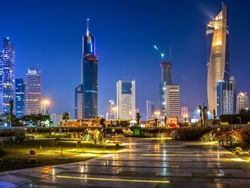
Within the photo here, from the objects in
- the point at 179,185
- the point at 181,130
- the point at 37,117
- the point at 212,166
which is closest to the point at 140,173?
the point at 179,185

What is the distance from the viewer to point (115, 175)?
2216cm

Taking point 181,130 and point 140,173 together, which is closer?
point 140,173

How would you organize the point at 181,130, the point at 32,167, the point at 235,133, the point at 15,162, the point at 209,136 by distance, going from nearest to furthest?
the point at 32,167 < the point at 15,162 < the point at 235,133 < the point at 209,136 < the point at 181,130

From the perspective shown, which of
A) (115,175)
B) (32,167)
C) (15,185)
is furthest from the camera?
(32,167)

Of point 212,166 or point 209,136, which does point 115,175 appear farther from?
point 209,136

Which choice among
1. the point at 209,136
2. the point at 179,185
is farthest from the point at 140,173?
the point at 209,136

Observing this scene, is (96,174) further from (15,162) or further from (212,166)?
(212,166)

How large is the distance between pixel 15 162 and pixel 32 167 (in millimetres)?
1975

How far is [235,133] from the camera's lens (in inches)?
1981

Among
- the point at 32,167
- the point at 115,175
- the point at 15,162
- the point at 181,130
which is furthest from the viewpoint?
the point at 181,130

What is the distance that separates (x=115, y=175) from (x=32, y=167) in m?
4.75

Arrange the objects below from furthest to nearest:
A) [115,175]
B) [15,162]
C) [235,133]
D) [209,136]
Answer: [209,136] < [235,133] < [15,162] < [115,175]

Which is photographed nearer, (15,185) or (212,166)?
(15,185)

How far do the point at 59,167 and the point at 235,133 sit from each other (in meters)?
29.4
